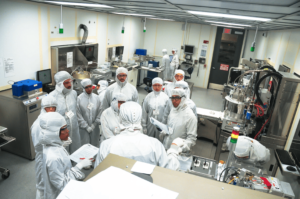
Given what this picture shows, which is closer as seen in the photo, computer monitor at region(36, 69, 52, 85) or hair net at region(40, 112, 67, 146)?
hair net at region(40, 112, 67, 146)

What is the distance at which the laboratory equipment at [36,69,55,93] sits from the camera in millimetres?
3908

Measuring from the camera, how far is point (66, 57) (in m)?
4.43

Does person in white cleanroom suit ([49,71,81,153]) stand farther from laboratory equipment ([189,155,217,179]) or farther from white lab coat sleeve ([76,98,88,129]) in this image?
laboratory equipment ([189,155,217,179])

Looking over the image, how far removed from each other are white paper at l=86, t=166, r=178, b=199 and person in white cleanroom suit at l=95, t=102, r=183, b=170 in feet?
1.75

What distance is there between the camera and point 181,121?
2.49m

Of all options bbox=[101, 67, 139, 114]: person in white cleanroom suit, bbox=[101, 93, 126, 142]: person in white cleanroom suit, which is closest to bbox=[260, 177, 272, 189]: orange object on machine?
bbox=[101, 93, 126, 142]: person in white cleanroom suit

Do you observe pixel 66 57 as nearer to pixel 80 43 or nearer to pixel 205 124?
pixel 80 43

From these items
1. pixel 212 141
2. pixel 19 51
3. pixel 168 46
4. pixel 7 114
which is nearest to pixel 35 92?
pixel 7 114

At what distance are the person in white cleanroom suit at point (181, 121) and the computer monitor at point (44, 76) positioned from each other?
2.72 metres

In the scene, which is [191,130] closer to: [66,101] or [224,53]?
[66,101]

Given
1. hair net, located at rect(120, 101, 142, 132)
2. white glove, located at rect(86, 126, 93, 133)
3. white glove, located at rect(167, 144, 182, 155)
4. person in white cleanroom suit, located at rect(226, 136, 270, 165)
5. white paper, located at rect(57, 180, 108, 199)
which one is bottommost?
white glove, located at rect(86, 126, 93, 133)

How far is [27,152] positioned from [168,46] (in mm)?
6512

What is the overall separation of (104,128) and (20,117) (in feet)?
5.12

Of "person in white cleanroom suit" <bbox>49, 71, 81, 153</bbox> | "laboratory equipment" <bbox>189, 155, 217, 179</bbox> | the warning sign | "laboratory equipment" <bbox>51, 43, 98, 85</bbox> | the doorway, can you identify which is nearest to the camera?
"laboratory equipment" <bbox>189, 155, 217, 179</bbox>
